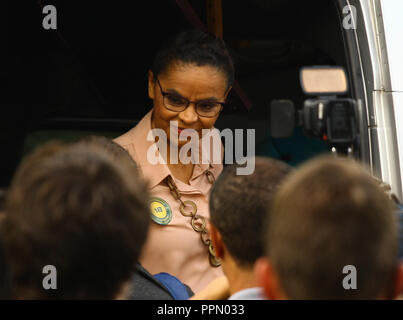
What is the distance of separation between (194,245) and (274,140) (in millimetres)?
1217

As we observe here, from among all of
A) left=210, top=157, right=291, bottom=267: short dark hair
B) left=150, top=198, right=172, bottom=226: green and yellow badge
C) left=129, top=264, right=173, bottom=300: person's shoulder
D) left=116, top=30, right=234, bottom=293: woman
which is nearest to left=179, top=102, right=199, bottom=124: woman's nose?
left=116, top=30, right=234, bottom=293: woman

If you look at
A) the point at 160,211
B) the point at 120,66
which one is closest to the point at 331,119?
the point at 160,211

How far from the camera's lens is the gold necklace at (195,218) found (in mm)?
2322

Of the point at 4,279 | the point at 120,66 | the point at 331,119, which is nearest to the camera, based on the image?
the point at 4,279

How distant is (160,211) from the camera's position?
2.32 m

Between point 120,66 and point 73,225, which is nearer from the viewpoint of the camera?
point 73,225

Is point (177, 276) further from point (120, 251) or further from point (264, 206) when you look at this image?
point (120, 251)

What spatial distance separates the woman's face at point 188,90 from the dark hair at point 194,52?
0.02 meters

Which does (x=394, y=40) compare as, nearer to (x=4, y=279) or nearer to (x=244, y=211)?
(x=244, y=211)

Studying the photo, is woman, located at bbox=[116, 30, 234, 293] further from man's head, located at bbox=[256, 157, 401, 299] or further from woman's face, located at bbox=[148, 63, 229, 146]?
man's head, located at bbox=[256, 157, 401, 299]

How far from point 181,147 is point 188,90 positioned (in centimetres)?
24

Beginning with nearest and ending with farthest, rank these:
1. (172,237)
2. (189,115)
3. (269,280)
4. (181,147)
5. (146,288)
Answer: (269,280) → (146,288) → (172,237) → (189,115) → (181,147)

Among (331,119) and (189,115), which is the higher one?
(189,115)

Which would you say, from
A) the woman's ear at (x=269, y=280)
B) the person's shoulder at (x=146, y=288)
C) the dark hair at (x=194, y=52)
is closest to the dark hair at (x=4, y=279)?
the person's shoulder at (x=146, y=288)
